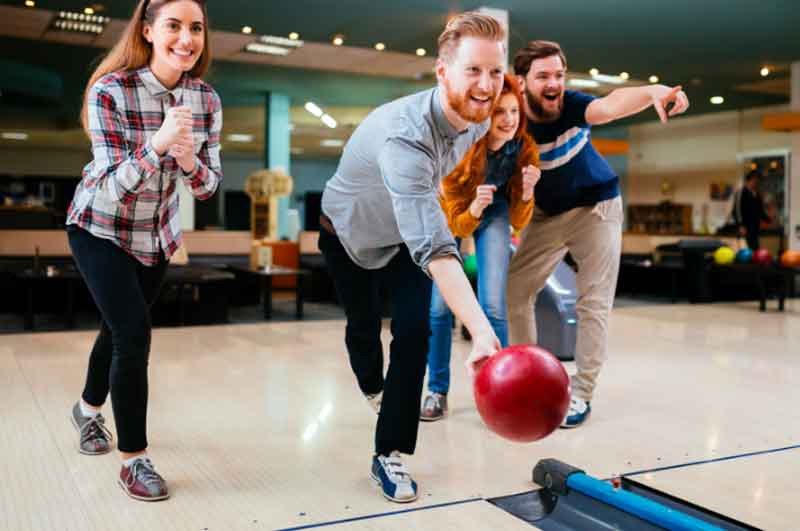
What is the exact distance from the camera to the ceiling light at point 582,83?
11.2 metres

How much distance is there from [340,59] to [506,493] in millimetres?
8609

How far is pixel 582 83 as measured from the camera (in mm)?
11414

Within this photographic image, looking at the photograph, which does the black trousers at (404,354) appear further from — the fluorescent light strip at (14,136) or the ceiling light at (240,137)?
the fluorescent light strip at (14,136)

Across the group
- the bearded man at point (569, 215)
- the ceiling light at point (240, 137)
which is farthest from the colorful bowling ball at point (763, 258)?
the ceiling light at point (240, 137)

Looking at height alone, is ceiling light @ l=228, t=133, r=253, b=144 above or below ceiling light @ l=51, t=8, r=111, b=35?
below

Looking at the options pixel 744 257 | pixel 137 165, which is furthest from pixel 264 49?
pixel 137 165

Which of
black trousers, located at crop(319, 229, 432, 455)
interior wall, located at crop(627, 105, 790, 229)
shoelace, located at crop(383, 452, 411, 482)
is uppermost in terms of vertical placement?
interior wall, located at crop(627, 105, 790, 229)

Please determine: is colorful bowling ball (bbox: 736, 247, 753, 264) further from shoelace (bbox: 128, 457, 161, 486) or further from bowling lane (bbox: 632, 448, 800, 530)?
shoelace (bbox: 128, 457, 161, 486)

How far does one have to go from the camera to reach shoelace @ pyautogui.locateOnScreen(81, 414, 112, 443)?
245cm

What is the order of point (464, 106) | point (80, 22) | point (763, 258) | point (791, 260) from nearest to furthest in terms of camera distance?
point (464, 106) → point (791, 260) → point (763, 258) → point (80, 22)

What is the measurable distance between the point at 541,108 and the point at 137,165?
137cm

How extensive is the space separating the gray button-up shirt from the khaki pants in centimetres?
86

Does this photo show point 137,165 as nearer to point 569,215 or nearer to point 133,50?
point 133,50

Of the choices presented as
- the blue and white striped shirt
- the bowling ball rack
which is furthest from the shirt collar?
the bowling ball rack
